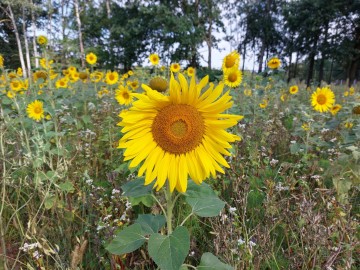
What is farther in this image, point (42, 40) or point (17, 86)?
point (17, 86)

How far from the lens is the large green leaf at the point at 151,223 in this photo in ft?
3.79

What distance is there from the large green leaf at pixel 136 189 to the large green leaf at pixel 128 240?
136 mm

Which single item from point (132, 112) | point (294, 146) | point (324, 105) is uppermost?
point (132, 112)

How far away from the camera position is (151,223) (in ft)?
3.91

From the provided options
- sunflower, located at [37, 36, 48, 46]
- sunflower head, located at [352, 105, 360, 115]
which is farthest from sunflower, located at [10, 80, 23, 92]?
sunflower head, located at [352, 105, 360, 115]

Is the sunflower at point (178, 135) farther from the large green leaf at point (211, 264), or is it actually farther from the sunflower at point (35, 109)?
the sunflower at point (35, 109)

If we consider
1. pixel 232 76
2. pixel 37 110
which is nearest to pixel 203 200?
pixel 37 110

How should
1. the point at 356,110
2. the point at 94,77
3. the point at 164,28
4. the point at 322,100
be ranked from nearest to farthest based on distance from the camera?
1. the point at 356,110
2. the point at 322,100
3. the point at 94,77
4. the point at 164,28

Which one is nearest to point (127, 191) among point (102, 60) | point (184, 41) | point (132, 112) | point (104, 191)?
point (132, 112)

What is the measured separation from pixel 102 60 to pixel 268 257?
26.1m

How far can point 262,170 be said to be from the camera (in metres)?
2.29

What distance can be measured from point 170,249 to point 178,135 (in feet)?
1.46

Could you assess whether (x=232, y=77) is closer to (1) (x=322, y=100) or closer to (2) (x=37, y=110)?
(1) (x=322, y=100)

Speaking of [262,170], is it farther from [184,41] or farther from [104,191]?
[184,41]
